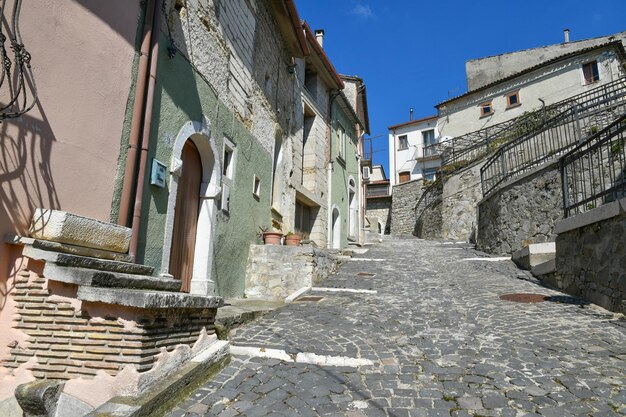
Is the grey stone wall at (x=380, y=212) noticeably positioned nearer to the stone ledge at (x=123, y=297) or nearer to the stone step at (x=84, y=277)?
the stone step at (x=84, y=277)

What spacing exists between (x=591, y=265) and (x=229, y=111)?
256 inches

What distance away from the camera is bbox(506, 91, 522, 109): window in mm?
26797

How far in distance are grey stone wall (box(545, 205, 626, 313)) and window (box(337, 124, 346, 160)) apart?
10.2 m

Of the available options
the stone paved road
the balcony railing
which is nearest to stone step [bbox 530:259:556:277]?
the stone paved road

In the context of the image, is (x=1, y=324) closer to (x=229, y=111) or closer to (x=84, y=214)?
(x=84, y=214)

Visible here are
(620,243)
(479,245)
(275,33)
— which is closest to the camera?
(620,243)

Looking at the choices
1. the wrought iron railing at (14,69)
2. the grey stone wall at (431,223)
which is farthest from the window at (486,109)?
the wrought iron railing at (14,69)

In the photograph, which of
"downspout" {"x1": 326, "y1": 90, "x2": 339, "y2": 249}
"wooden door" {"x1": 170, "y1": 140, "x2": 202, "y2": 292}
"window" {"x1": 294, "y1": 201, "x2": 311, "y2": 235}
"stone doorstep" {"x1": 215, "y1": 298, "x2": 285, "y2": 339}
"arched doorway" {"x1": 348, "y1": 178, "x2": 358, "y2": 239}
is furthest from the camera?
"arched doorway" {"x1": 348, "y1": 178, "x2": 358, "y2": 239}

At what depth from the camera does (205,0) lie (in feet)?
21.7

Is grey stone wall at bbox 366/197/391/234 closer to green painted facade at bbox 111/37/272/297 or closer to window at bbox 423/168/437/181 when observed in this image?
window at bbox 423/168/437/181

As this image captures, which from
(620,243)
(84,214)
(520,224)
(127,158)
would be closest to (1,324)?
(84,214)

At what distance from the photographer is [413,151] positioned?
110ft

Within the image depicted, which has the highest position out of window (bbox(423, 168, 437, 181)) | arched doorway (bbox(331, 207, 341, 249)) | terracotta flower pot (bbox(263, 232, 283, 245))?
window (bbox(423, 168, 437, 181))

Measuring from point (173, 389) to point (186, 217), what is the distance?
3700 millimetres
